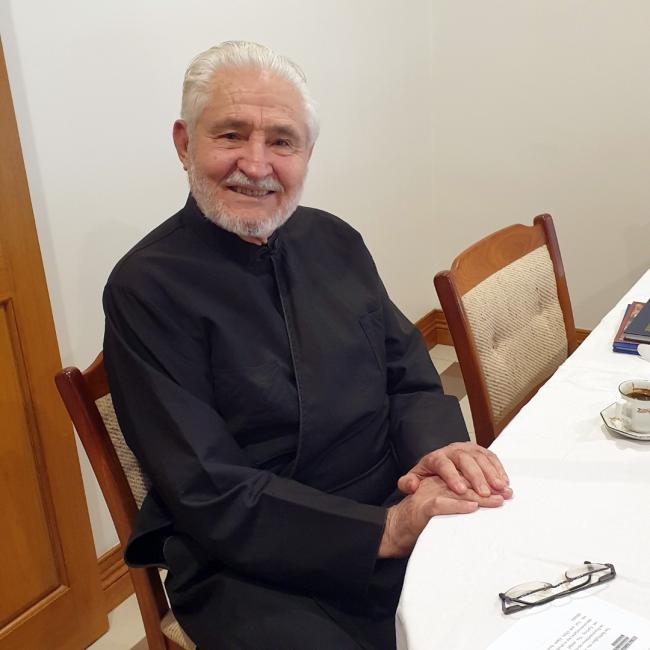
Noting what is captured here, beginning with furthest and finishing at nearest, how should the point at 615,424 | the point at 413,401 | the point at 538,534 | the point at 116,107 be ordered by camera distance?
the point at 116,107 → the point at 413,401 → the point at 615,424 → the point at 538,534

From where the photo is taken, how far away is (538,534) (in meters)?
0.90

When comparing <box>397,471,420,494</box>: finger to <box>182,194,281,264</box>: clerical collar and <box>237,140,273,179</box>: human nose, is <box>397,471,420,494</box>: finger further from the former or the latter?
<box>237,140,273,179</box>: human nose

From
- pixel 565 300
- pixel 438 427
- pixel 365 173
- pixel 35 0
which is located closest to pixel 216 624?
pixel 438 427

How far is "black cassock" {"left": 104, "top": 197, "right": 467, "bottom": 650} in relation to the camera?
1.12 m

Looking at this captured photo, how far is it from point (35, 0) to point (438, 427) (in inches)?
48.4

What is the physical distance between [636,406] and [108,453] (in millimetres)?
793

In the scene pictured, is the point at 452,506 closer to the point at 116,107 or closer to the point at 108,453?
the point at 108,453

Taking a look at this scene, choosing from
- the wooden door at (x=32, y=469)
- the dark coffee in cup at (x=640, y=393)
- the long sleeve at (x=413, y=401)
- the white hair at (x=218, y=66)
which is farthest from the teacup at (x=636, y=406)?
the wooden door at (x=32, y=469)

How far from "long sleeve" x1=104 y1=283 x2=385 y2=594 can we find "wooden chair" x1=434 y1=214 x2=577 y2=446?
53 cm

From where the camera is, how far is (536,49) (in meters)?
3.00

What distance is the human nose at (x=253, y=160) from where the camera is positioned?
1275 millimetres

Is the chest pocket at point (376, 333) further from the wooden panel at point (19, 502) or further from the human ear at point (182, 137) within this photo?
the wooden panel at point (19, 502)

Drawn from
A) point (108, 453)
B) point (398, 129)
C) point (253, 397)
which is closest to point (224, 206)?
point (253, 397)

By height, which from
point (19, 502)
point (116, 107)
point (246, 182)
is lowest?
point (19, 502)
